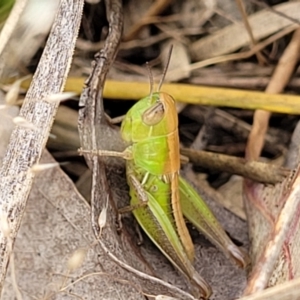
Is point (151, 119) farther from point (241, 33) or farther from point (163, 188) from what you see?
point (241, 33)

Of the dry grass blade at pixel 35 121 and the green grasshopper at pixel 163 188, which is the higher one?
the dry grass blade at pixel 35 121

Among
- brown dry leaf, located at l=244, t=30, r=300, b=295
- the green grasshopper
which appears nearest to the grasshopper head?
the green grasshopper

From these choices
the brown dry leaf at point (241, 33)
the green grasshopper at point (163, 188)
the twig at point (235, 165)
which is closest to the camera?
the green grasshopper at point (163, 188)

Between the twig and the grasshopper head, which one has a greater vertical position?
the grasshopper head

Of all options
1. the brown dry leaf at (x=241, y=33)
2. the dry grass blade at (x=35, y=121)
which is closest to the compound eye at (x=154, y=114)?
the dry grass blade at (x=35, y=121)

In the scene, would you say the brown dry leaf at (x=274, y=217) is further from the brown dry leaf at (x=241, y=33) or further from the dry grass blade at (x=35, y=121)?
the dry grass blade at (x=35, y=121)

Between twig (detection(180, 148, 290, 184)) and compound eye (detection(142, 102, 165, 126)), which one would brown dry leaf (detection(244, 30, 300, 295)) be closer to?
twig (detection(180, 148, 290, 184))

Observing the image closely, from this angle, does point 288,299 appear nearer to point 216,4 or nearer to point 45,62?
point 45,62

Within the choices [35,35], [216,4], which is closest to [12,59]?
[35,35]
